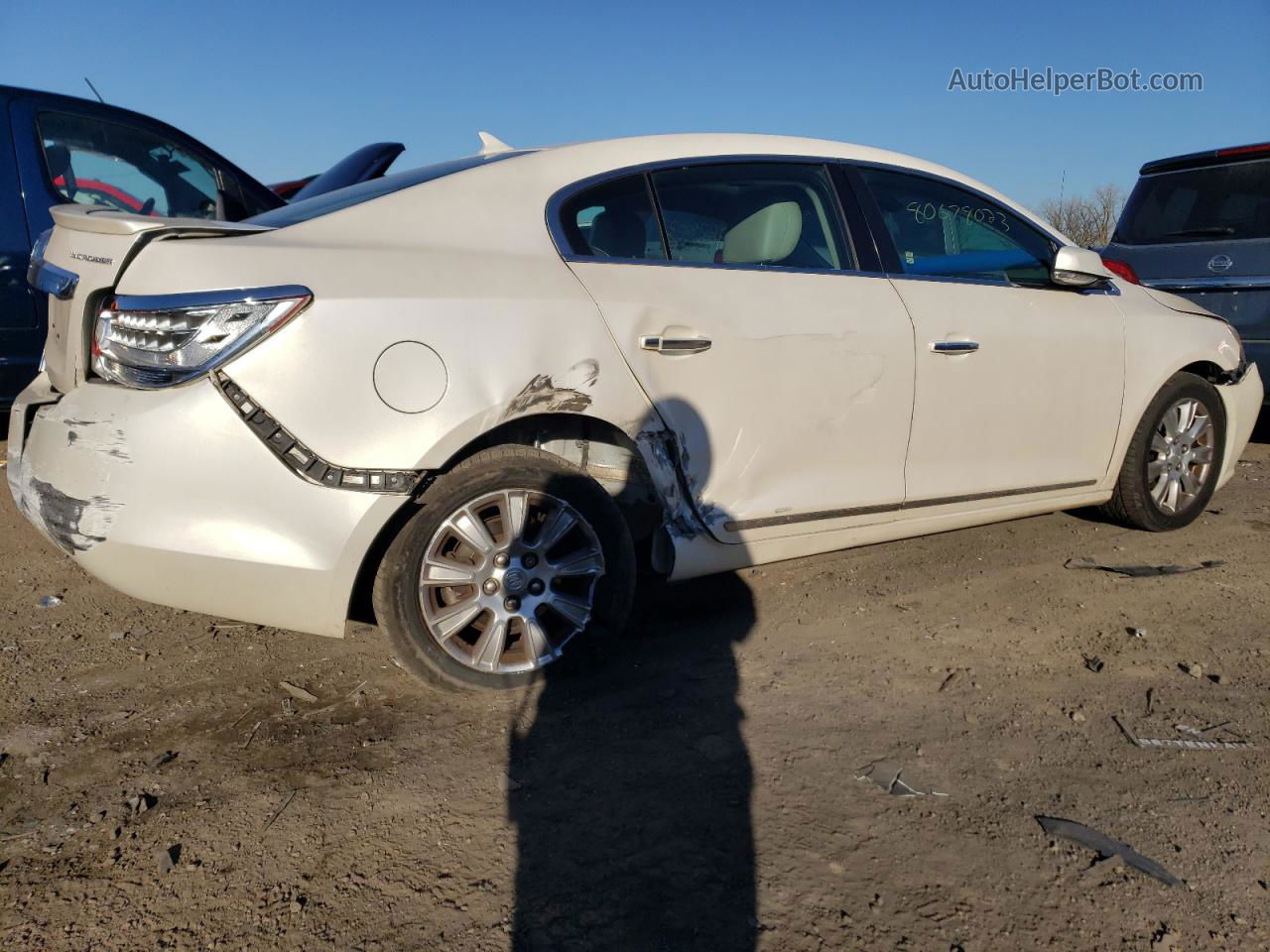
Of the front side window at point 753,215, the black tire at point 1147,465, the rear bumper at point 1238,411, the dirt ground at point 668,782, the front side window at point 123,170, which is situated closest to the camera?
the dirt ground at point 668,782

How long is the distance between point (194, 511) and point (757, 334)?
178 cm

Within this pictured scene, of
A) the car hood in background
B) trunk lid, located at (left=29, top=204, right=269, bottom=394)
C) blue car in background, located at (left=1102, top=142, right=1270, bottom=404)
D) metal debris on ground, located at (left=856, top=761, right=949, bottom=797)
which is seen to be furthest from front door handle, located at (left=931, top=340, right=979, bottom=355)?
blue car in background, located at (left=1102, top=142, right=1270, bottom=404)

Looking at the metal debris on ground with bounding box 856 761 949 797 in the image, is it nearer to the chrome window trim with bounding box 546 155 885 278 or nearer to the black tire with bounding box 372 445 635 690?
the black tire with bounding box 372 445 635 690

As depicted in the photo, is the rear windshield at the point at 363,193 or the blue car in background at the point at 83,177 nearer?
the rear windshield at the point at 363,193

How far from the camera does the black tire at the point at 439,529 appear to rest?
2912mm

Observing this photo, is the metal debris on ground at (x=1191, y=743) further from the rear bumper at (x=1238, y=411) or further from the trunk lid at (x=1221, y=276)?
the trunk lid at (x=1221, y=276)

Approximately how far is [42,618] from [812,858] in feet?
9.87

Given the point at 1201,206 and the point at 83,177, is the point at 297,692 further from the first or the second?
the point at 1201,206

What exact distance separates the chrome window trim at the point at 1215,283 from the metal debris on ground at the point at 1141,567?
2.40 meters

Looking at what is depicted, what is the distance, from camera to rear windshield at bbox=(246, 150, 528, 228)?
3154mm

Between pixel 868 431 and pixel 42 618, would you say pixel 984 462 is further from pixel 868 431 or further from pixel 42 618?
pixel 42 618

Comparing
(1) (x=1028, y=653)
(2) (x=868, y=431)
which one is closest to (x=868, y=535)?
(2) (x=868, y=431)

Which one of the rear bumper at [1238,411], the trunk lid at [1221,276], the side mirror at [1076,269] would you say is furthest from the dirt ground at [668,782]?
the trunk lid at [1221,276]

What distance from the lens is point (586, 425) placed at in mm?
3232
